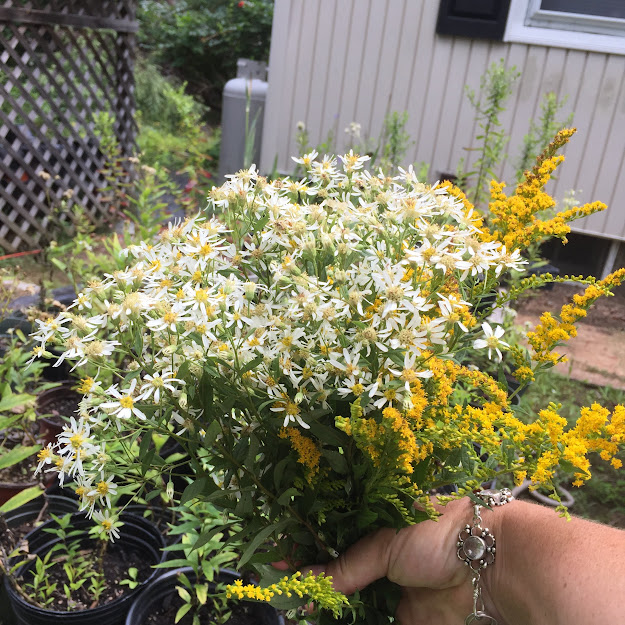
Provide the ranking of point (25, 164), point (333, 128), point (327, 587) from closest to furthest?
point (327, 587)
point (25, 164)
point (333, 128)

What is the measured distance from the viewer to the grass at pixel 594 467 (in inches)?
98.4

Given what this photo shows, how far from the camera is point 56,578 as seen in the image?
5.83 feet

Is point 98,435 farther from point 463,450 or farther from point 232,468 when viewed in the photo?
point 463,450

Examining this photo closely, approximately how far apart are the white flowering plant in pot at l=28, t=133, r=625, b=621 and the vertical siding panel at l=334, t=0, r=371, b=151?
3.96 metres

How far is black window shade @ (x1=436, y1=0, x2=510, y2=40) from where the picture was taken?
4.07 m

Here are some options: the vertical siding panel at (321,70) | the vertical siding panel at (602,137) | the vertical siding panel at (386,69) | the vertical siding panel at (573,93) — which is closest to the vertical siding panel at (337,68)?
the vertical siding panel at (321,70)

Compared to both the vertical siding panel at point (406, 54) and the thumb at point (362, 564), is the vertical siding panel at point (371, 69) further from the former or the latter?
the thumb at point (362, 564)

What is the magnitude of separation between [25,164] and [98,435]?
3934mm

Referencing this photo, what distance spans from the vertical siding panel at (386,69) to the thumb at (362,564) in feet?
12.9

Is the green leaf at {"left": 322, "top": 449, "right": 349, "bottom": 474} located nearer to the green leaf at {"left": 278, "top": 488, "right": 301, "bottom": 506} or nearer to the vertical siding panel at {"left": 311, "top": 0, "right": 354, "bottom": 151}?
the green leaf at {"left": 278, "top": 488, "right": 301, "bottom": 506}

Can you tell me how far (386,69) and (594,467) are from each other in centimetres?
311

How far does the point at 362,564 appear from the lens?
0.90m

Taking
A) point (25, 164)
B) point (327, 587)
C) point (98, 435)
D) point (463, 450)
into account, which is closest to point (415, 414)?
point (463, 450)

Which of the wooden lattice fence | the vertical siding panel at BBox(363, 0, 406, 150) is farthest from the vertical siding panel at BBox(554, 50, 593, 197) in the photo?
the wooden lattice fence
